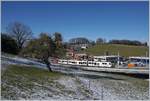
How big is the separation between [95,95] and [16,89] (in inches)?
183

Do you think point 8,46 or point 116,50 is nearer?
point 8,46

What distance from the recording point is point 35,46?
108 ft

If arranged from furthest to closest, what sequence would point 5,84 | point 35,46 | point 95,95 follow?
point 35,46 < point 95,95 < point 5,84

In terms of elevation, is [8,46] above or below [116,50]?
below

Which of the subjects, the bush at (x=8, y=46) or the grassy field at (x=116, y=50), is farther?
the grassy field at (x=116, y=50)

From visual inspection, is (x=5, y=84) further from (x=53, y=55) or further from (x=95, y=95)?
(x=53, y=55)

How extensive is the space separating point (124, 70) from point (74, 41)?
72013 millimetres

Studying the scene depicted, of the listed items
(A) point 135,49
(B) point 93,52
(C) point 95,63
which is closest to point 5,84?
(C) point 95,63

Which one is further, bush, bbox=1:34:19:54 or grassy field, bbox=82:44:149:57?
grassy field, bbox=82:44:149:57

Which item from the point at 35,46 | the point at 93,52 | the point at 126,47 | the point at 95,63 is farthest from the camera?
the point at 126,47

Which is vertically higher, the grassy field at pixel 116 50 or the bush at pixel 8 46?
the grassy field at pixel 116 50

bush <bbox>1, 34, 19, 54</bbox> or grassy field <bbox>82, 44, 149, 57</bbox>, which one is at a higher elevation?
grassy field <bbox>82, 44, 149, 57</bbox>

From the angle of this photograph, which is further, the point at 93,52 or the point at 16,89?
the point at 93,52

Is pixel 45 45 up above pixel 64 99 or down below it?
above
